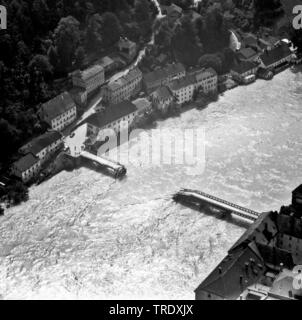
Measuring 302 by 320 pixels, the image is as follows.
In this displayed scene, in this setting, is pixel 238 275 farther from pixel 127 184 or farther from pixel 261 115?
pixel 261 115

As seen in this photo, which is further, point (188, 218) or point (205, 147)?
point (205, 147)

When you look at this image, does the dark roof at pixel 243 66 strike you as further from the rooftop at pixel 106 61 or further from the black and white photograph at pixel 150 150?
the rooftop at pixel 106 61

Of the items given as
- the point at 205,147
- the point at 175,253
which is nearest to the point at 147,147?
the point at 205,147

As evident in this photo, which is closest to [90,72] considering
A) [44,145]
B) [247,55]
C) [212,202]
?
[44,145]

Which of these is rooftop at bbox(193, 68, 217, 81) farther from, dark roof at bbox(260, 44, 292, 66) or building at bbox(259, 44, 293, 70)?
dark roof at bbox(260, 44, 292, 66)

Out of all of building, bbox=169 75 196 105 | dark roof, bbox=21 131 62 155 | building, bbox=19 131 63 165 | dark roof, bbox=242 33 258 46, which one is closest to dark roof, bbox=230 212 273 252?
building, bbox=19 131 63 165
